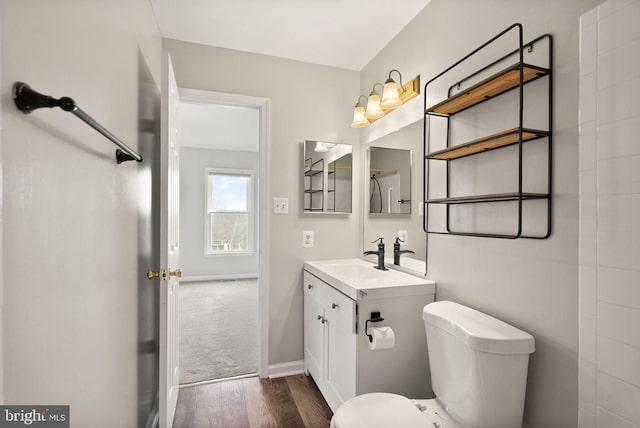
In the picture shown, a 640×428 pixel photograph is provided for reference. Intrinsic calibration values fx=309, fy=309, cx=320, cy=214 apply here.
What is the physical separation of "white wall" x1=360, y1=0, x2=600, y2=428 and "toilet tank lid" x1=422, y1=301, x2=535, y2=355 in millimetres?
86

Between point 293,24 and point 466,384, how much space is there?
216cm

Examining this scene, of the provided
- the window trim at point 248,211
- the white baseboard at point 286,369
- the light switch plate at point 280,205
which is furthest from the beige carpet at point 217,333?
the light switch plate at point 280,205

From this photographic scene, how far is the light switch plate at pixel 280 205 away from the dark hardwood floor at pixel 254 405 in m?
1.25

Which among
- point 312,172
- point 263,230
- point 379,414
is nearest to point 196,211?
point 263,230

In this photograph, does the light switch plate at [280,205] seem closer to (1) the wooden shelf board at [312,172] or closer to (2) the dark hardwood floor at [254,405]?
(1) the wooden shelf board at [312,172]

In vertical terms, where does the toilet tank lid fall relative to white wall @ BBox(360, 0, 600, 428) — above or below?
below

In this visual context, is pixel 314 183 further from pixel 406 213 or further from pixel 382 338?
pixel 382 338

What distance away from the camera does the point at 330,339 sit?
1856 millimetres

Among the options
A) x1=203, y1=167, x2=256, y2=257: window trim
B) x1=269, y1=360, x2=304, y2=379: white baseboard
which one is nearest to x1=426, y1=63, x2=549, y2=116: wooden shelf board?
x1=269, y1=360, x2=304, y2=379: white baseboard

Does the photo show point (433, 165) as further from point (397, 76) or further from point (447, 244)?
point (397, 76)

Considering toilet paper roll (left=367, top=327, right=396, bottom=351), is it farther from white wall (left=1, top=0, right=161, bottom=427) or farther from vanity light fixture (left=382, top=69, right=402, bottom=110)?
vanity light fixture (left=382, top=69, right=402, bottom=110)

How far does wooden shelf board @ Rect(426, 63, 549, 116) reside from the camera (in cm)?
A: 112

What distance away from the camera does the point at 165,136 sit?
1542 millimetres

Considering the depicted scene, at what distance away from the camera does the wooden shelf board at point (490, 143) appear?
43.3 inches
